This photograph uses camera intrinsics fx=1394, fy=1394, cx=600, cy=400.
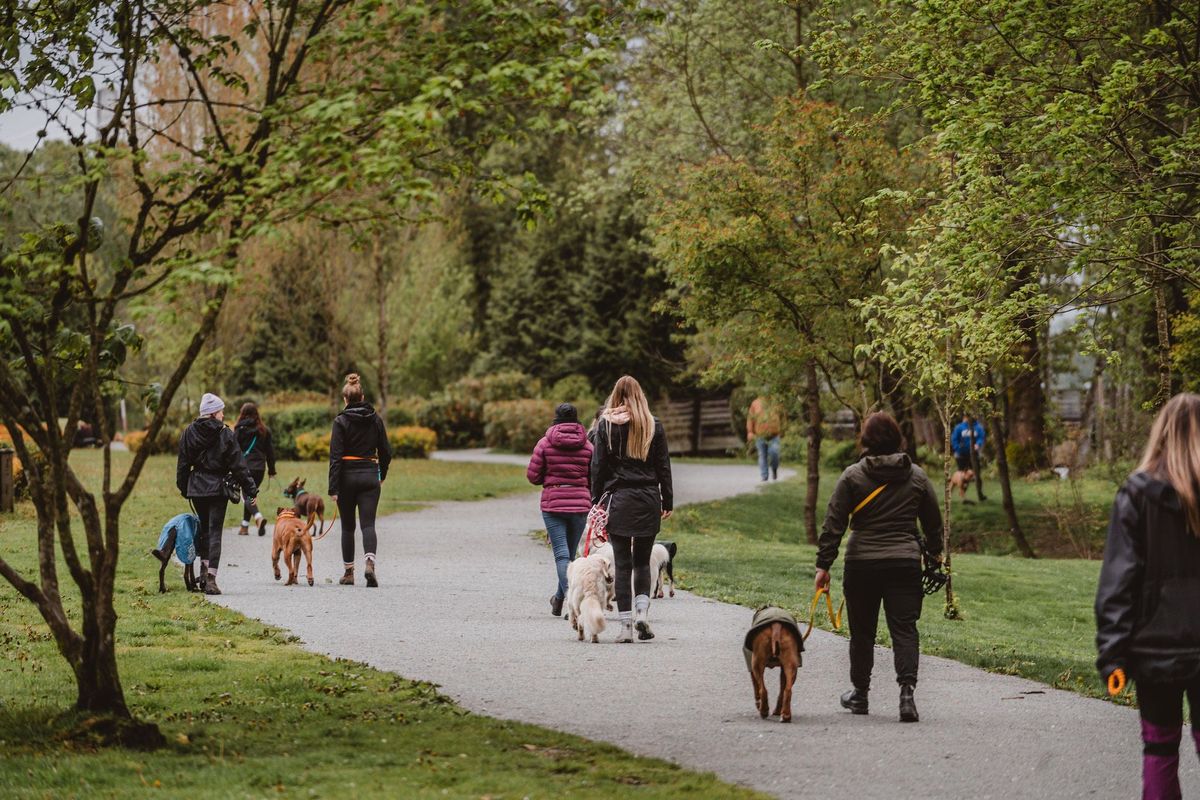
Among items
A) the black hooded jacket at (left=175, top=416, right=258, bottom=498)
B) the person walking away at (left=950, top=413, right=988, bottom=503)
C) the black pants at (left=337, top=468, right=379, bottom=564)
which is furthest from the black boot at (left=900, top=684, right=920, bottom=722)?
the person walking away at (left=950, top=413, right=988, bottom=503)

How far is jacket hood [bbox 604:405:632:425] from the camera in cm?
1073

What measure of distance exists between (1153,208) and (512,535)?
11.2 meters

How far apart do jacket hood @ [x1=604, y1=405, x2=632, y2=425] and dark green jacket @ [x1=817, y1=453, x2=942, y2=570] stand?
289cm

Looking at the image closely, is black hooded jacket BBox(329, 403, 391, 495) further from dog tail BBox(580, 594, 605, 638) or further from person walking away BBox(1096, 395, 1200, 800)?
person walking away BBox(1096, 395, 1200, 800)

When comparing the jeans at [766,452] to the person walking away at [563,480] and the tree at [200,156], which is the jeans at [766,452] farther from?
the tree at [200,156]

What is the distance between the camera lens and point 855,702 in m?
8.33

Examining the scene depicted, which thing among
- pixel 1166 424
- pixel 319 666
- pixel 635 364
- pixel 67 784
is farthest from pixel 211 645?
pixel 635 364

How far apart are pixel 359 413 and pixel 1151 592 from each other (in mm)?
9581

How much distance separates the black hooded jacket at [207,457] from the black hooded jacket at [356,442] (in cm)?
94

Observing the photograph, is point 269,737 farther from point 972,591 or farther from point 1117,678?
point 972,591

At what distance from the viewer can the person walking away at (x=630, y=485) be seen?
10750mm

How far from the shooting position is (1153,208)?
11.8 metres

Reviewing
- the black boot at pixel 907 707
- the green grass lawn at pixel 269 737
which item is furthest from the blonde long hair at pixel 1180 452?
the black boot at pixel 907 707

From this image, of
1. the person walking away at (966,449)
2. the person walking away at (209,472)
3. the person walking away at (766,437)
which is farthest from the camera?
the person walking away at (766,437)
